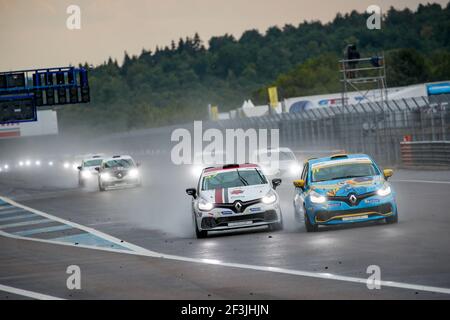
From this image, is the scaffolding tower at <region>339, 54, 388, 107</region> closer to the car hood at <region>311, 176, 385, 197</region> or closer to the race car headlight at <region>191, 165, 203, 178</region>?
the race car headlight at <region>191, 165, 203, 178</region>

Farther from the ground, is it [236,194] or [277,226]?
[236,194]

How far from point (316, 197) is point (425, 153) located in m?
20.9

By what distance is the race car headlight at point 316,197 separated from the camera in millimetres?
18766

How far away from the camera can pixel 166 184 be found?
44.5 meters

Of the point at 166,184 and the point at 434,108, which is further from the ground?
the point at 434,108

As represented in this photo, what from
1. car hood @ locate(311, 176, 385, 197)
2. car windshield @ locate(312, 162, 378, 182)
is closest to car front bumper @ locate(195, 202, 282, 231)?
car windshield @ locate(312, 162, 378, 182)

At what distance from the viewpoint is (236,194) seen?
19.9 metres

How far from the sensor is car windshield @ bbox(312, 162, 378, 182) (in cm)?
1955

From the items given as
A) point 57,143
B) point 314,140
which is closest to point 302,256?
point 314,140

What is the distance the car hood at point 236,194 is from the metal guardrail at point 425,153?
17262 mm

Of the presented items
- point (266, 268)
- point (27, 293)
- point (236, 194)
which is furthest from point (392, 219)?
point (27, 293)

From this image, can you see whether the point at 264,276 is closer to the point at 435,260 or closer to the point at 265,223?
the point at 435,260

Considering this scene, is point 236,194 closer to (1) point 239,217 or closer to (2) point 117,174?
(1) point 239,217

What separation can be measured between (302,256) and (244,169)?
6032mm
